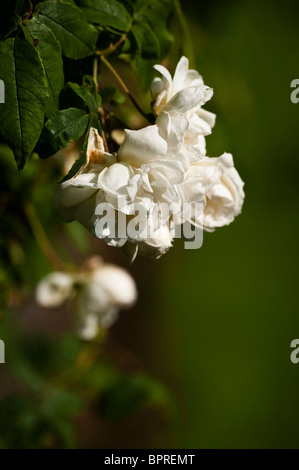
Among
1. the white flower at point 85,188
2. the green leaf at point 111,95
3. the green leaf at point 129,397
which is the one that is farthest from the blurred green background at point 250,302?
the white flower at point 85,188

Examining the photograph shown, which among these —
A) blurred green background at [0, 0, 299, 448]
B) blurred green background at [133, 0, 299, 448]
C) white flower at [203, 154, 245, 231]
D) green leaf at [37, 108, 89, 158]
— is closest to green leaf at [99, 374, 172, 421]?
white flower at [203, 154, 245, 231]

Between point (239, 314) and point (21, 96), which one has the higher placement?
point (239, 314)

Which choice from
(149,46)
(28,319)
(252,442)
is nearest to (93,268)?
(149,46)

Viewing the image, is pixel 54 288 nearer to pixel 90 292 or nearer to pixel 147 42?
pixel 90 292

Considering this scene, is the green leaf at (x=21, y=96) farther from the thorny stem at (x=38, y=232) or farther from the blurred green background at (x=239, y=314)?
the blurred green background at (x=239, y=314)

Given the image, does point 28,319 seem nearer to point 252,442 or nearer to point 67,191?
point 252,442

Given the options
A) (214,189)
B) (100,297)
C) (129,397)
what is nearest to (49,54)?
(214,189)
